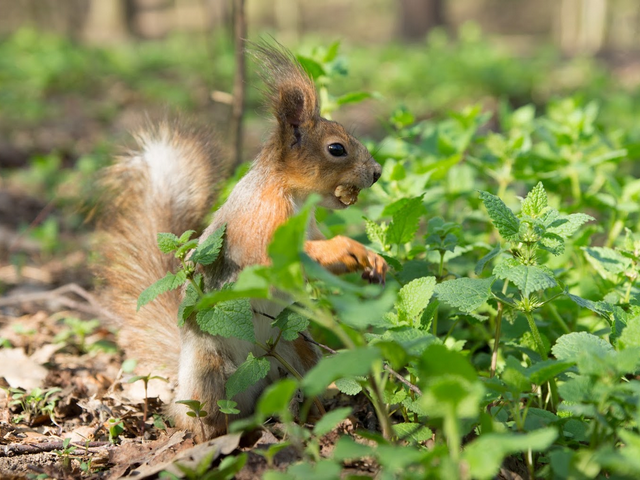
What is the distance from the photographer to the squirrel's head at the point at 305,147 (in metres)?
2.24

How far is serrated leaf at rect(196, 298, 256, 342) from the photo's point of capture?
1697mm

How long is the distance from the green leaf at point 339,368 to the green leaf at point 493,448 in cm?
25

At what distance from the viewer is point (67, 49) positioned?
31.1 ft

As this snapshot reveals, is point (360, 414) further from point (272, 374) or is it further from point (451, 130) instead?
point (451, 130)

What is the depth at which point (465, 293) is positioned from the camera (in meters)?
1.73

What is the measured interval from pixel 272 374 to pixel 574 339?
1.00m

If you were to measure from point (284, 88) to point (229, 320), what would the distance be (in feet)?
3.01

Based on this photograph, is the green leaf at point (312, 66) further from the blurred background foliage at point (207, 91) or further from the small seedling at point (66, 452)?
the small seedling at point (66, 452)

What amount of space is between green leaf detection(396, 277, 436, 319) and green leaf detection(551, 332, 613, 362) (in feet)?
1.17

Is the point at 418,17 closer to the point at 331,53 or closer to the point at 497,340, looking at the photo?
the point at 331,53

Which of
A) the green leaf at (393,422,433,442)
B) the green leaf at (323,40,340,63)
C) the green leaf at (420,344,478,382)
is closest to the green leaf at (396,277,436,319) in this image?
the green leaf at (393,422,433,442)

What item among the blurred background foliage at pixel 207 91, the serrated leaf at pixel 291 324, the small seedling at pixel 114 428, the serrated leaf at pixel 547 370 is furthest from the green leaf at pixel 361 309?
the blurred background foliage at pixel 207 91

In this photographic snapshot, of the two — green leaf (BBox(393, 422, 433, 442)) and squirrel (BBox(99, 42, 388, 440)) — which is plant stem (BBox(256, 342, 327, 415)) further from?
green leaf (BBox(393, 422, 433, 442))

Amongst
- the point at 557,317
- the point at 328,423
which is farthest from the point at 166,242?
the point at 557,317
